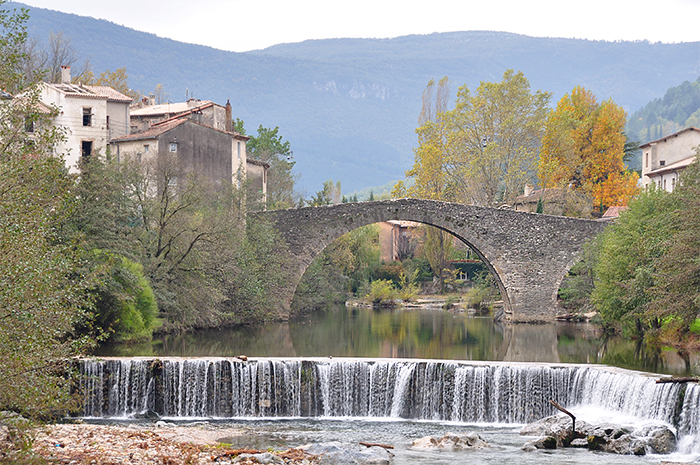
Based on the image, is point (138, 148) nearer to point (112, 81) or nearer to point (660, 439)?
point (112, 81)

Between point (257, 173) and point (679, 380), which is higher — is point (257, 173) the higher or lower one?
the higher one

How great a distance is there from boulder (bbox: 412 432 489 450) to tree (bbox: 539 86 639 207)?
91.8 ft

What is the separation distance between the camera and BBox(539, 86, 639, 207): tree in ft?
134

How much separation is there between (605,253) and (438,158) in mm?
16081

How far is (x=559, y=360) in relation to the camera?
20.1 meters

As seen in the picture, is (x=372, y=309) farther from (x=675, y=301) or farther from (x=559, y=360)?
(x=675, y=301)

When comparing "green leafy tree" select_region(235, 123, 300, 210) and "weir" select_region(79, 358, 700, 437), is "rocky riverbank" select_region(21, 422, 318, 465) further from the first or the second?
"green leafy tree" select_region(235, 123, 300, 210)

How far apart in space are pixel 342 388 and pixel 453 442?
4.10m

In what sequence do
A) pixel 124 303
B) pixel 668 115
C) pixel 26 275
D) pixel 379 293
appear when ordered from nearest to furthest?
pixel 26 275 < pixel 124 303 < pixel 379 293 < pixel 668 115

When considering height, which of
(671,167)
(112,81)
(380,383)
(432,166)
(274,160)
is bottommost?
(380,383)

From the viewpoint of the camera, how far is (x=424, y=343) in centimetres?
2441

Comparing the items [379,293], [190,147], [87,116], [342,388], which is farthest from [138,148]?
[342,388]

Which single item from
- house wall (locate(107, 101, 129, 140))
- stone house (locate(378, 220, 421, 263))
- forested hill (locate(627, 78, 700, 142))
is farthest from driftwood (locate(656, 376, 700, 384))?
forested hill (locate(627, 78, 700, 142))

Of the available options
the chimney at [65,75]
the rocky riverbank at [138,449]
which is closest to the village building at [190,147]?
the chimney at [65,75]
